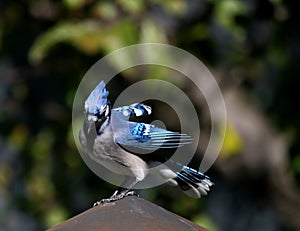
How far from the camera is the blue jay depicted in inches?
110

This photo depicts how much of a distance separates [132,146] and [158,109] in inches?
67.6

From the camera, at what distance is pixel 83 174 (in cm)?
491

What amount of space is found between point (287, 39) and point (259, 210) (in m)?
1.41

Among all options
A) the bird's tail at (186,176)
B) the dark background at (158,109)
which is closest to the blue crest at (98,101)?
the bird's tail at (186,176)

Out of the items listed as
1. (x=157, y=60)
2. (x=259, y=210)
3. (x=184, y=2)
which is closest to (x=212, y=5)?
(x=184, y=2)

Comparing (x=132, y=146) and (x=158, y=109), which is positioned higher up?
(x=132, y=146)

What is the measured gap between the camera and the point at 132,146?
2852mm

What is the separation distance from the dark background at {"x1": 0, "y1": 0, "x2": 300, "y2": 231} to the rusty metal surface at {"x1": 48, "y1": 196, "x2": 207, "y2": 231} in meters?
1.90

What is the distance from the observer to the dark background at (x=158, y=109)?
14.6ft

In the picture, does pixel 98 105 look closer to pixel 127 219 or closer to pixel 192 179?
pixel 192 179

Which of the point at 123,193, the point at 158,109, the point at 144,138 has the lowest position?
the point at 158,109

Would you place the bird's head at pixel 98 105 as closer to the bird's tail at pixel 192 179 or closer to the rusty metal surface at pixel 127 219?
the bird's tail at pixel 192 179

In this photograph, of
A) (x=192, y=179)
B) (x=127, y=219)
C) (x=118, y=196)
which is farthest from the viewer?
(x=192, y=179)

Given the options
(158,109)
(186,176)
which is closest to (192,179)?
(186,176)
